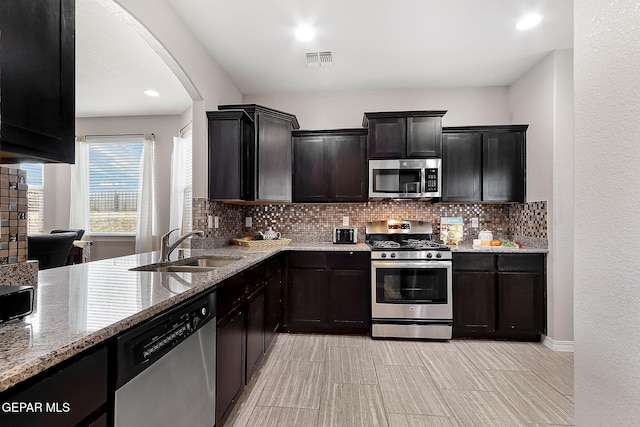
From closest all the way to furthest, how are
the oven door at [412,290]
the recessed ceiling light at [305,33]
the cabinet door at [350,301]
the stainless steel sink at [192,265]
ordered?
1. the stainless steel sink at [192,265]
2. the recessed ceiling light at [305,33]
3. the oven door at [412,290]
4. the cabinet door at [350,301]

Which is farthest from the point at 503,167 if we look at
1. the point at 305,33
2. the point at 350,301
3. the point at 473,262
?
the point at 305,33

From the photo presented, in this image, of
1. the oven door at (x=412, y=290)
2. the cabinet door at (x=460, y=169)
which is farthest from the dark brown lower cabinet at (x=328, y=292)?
the cabinet door at (x=460, y=169)

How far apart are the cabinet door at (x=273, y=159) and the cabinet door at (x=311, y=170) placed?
0.13 meters

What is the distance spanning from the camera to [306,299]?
3230mm

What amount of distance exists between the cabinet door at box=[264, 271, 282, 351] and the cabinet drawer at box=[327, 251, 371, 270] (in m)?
0.59

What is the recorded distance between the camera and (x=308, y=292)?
3.23 metres

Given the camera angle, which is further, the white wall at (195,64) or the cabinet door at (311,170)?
the cabinet door at (311,170)

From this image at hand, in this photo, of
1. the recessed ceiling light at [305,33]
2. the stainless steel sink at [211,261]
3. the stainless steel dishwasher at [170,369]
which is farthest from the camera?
the recessed ceiling light at [305,33]

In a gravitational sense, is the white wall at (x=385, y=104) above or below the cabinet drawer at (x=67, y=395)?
above

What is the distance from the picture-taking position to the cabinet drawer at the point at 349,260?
3209 mm

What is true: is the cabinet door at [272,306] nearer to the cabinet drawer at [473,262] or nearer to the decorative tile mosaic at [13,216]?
the decorative tile mosaic at [13,216]

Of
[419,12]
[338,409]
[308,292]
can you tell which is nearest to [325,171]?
[308,292]

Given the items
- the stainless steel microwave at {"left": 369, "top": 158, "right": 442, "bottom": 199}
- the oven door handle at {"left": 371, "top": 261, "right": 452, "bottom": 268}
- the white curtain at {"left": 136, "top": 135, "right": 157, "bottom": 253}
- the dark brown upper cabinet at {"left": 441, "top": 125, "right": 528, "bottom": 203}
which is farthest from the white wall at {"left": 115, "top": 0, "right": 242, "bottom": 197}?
the dark brown upper cabinet at {"left": 441, "top": 125, "right": 528, "bottom": 203}

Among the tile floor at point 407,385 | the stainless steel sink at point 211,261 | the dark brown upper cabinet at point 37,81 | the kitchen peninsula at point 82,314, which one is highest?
the dark brown upper cabinet at point 37,81
